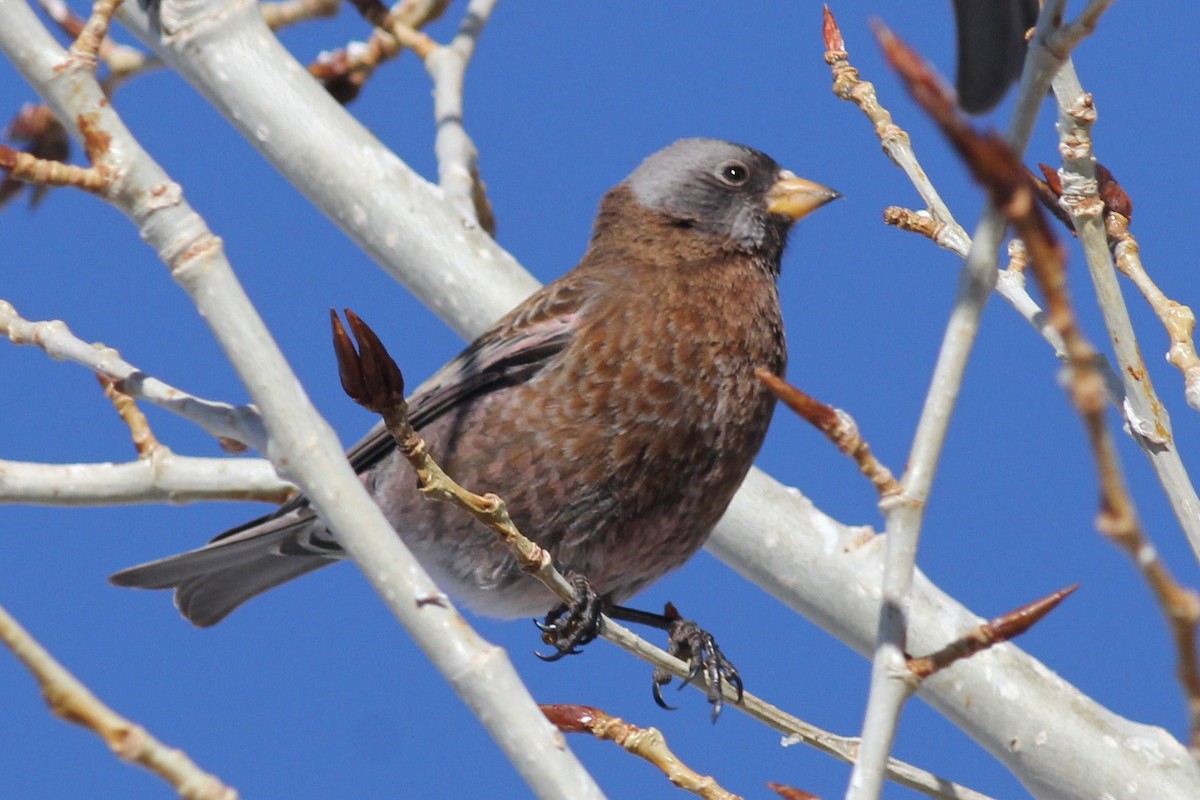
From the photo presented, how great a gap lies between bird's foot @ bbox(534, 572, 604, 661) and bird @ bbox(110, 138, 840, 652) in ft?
0.41

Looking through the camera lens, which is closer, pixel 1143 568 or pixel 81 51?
pixel 1143 568

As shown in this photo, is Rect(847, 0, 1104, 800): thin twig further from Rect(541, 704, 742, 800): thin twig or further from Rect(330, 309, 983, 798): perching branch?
Rect(541, 704, 742, 800): thin twig

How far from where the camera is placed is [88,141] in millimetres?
2332

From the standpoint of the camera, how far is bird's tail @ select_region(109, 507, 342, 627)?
4297mm

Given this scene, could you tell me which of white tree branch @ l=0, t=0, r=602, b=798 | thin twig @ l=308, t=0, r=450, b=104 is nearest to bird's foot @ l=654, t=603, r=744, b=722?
white tree branch @ l=0, t=0, r=602, b=798

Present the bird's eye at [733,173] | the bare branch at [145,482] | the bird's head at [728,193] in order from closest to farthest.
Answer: the bare branch at [145,482] < the bird's head at [728,193] < the bird's eye at [733,173]

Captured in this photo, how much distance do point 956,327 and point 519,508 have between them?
2039 millimetres

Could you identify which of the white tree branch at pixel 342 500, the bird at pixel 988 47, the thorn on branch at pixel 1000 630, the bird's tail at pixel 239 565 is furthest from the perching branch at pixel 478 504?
the bird's tail at pixel 239 565

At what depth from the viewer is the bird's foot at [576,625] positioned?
144 inches

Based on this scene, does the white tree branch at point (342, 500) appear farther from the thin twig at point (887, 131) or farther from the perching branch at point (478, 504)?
the thin twig at point (887, 131)

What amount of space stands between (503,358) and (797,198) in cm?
112

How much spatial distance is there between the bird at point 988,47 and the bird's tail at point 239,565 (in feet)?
8.19

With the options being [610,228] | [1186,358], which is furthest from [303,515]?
[1186,358]

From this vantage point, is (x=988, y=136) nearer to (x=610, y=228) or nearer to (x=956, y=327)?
(x=956, y=327)
